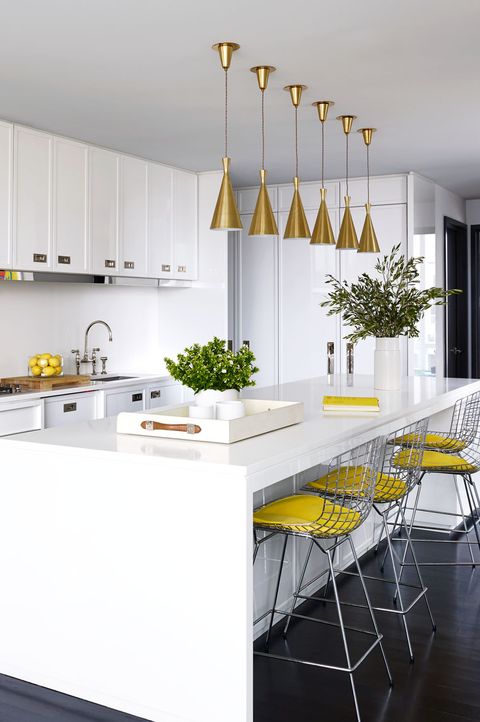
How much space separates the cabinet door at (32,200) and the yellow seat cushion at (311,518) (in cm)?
259

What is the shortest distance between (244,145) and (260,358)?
2.25 meters

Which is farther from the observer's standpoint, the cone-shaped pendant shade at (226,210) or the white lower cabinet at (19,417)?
the white lower cabinet at (19,417)

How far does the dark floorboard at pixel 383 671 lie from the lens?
2506mm

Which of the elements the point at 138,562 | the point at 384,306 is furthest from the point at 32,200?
the point at 138,562

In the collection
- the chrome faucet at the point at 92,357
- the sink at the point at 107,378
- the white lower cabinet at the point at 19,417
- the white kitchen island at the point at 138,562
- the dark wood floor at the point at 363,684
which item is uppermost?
the chrome faucet at the point at 92,357

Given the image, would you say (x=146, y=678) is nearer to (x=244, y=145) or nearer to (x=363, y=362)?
(x=244, y=145)

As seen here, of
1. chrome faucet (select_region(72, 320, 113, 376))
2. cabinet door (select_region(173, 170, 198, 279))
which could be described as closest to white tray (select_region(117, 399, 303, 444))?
chrome faucet (select_region(72, 320, 113, 376))

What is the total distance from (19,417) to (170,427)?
2071 millimetres

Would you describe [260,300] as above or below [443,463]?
above

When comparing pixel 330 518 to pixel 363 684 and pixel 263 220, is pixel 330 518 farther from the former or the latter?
pixel 263 220

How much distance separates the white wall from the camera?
5254 millimetres

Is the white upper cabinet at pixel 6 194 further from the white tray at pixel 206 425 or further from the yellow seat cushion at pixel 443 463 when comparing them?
Result: the yellow seat cushion at pixel 443 463

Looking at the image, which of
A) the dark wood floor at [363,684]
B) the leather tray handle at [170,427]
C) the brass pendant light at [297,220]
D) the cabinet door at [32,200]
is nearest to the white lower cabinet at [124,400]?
the cabinet door at [32,200]

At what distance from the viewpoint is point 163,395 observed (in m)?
5.76
